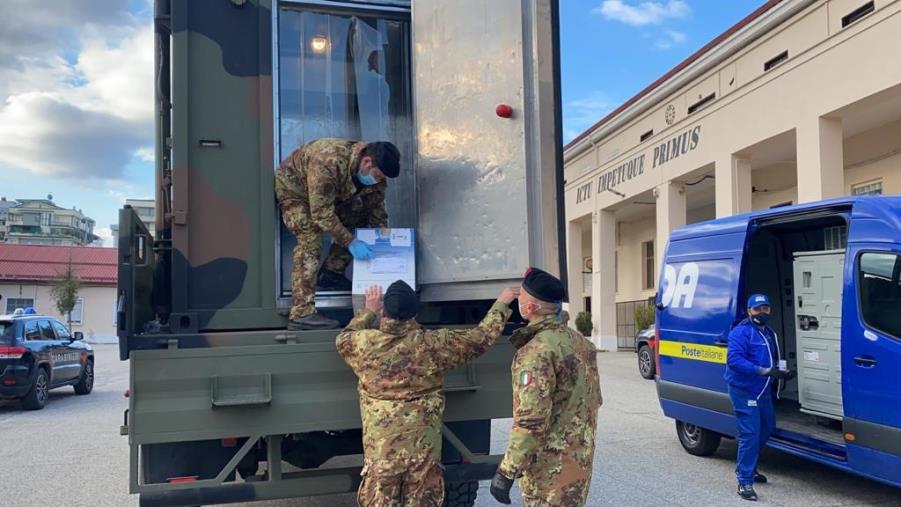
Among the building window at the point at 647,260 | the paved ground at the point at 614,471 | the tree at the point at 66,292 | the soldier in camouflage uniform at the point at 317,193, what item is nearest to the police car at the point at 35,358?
the paved ground at the point at 614,471

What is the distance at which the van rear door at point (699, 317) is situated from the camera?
677 cm

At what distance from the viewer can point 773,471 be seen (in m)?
6.82

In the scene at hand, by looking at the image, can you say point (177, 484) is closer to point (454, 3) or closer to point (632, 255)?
point (454, 3)

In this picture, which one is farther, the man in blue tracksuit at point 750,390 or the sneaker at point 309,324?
the man in blue tracksuit at point 750,390

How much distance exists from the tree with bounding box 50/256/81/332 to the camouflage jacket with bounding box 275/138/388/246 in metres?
37.6

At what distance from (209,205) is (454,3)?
6.32ft

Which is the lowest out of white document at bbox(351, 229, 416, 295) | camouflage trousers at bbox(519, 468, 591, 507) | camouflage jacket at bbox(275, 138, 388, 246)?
camouflage trousers at bbox(519, 468, 591, 507)

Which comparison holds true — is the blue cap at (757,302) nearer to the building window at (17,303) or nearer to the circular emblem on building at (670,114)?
the circular emblem on building at (670,114)

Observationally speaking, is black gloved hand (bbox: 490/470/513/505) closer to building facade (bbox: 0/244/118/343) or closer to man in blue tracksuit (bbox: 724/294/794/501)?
man in blue tracksuit (bbox: 724/294/794/501)

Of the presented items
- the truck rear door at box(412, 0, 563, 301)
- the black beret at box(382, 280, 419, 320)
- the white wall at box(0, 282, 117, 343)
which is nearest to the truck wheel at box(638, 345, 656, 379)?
the truck rear door at box(412, 0, 563, 301)

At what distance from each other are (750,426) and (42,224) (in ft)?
311

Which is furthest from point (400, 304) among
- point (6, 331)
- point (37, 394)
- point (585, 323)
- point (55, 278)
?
point (55, 278)

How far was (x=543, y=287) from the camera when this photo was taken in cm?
333

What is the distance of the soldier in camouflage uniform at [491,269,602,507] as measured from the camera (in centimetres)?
309
